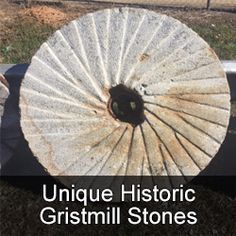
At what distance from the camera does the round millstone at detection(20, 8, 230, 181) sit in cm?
391

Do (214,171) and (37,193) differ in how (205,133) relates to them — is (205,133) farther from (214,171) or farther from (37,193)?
(37,193)

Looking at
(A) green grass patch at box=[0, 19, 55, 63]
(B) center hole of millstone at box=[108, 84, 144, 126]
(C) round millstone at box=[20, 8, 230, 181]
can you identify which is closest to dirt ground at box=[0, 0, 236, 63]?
(A) green grass patch at box=[0, 19, 55, 63]

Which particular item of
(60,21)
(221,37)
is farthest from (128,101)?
(60,21)

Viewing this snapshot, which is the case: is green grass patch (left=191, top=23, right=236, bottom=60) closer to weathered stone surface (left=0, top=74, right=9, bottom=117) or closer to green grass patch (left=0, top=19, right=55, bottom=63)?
green grass patch (left=0, top=19, right=55, bottom=63)

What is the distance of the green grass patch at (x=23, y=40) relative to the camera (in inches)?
254

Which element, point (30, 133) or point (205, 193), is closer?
point (30, 133)

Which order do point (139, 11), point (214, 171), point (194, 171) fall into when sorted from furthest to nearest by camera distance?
1. point (214, 171)
2. point (139, 11)
3. point (194, 171)

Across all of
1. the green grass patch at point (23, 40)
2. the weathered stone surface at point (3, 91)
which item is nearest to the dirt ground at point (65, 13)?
the green grass patch at point (23, 40)

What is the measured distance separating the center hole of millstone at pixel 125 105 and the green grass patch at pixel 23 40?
2.50 m

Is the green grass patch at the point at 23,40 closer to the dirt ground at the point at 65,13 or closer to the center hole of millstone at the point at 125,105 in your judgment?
the dirt ground at the point at 65,13

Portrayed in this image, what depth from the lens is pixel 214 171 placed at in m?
4.62

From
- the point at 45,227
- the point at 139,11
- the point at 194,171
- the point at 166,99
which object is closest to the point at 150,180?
the point at 194,171

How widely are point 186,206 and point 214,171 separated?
494 millimetres

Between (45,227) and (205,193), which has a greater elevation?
(205,193)
